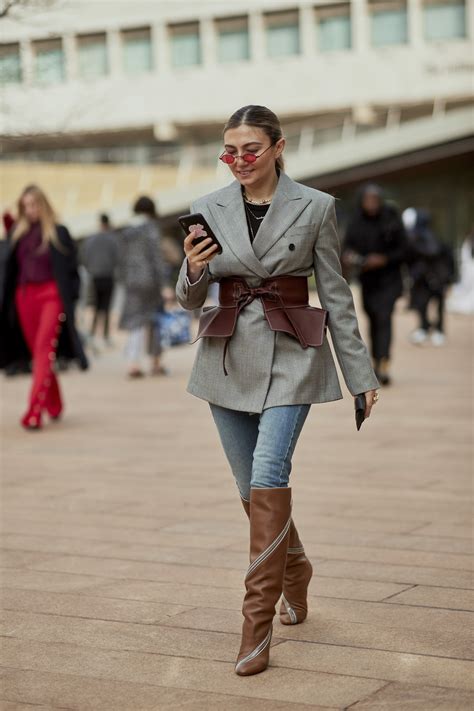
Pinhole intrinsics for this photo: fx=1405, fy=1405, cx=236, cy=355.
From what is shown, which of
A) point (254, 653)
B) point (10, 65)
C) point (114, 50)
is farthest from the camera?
point (114, 50)

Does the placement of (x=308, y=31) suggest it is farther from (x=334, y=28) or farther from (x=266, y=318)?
(x=266, y=318)

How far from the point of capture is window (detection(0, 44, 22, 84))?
11242 mm

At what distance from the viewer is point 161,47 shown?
2293 inches

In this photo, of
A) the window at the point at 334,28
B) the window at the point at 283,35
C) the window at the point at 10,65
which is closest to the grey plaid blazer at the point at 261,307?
the window at the point at 10,65

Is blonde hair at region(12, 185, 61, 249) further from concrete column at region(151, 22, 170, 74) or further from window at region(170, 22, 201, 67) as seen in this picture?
concrete column at region(151, 22, 170, 74)

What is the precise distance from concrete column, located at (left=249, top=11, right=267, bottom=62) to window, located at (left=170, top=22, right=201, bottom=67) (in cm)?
238

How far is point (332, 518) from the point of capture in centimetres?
725

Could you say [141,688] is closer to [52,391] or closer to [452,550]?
[452,550]

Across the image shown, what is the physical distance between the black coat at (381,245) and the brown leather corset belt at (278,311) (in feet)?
29.2

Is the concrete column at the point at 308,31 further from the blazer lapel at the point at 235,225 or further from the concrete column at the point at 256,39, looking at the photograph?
the blazer lapel at the point at 235,225

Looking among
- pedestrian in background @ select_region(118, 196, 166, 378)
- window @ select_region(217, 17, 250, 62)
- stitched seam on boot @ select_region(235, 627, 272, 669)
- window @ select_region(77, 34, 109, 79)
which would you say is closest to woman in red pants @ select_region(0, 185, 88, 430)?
pedestrian in background @ select_region(118, 196, 166, 378)

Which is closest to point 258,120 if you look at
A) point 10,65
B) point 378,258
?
point 10,65

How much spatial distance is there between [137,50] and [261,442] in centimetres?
5609

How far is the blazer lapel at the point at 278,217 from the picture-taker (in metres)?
4.70
